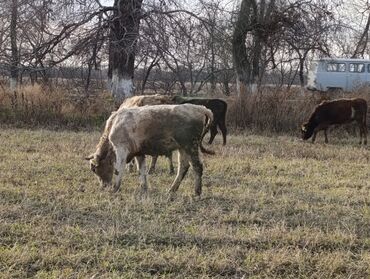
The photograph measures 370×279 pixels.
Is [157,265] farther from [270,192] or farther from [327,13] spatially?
[327,13]

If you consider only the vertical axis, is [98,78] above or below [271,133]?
above

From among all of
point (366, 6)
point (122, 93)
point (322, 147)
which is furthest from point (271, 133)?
point (366, 6)

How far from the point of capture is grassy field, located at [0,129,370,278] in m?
5.41

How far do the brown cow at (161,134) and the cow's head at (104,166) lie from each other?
10.4 inches

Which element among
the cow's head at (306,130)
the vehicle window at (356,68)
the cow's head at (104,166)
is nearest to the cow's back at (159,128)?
the cow's head at (104,166)

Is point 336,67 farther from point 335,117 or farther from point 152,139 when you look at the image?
point 152,139

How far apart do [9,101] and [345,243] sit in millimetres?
15179

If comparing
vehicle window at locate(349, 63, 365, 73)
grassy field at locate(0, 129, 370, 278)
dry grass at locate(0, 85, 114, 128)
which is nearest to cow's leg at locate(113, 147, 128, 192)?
grassy field at locate(0, 129, 370, 278)

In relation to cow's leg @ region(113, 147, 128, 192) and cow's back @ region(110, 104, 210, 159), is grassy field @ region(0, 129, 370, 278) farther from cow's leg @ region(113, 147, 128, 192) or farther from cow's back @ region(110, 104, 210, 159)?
cow's back @ region(110, 104, 210, 159)

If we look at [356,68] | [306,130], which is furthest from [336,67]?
[306,130]

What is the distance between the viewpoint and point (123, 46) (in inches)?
760

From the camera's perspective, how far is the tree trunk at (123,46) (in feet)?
62.6

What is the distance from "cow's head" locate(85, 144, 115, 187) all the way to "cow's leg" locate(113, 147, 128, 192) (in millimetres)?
409

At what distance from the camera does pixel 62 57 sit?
2023cm
